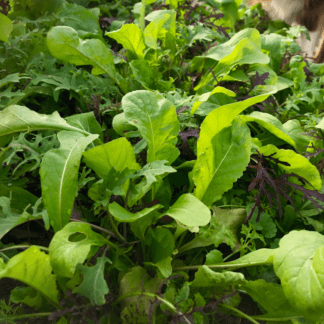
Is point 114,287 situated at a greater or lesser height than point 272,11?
lesser

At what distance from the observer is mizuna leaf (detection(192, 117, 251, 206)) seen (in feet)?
2.84

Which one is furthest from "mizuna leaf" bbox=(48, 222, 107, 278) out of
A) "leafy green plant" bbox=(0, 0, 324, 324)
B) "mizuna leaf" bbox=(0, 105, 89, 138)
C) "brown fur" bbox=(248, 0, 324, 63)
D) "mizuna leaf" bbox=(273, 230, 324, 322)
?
"brown fur" bbox=(248, 0, 324, 63)

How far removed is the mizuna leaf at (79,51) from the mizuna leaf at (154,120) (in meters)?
0.44

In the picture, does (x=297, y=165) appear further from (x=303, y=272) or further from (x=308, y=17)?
(x=308, y=17)

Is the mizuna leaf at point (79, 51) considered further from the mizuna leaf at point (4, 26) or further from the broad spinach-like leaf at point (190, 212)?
the broad spinach-like leaf at point (190, 212)

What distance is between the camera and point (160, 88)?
132 centimetres

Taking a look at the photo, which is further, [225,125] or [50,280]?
[225,125]

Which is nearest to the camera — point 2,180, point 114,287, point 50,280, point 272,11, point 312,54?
point 50,280

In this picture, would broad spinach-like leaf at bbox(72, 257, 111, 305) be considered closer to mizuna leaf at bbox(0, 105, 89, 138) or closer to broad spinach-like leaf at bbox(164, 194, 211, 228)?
broad spinach-like leaf at bbox(164, 194, 211, 228)

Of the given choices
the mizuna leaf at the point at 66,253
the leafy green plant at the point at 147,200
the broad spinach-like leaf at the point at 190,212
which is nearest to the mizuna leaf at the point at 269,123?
the leafy green plant at the point at 147,200

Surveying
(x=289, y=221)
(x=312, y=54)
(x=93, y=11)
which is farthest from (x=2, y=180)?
(x=312, y=54)

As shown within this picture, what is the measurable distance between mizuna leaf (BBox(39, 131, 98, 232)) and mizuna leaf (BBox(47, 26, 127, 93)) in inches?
22.3

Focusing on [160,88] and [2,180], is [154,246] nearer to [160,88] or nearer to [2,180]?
[2,180]

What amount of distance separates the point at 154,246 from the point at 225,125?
0.41 metres
